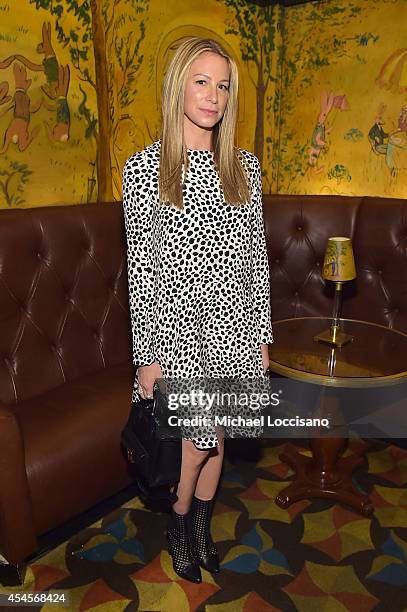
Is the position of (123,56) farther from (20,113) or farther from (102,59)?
(20,113)

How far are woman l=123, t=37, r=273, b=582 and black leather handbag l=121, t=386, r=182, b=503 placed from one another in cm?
4

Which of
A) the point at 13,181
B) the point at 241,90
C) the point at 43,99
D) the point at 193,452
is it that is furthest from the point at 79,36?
the point at 193,452

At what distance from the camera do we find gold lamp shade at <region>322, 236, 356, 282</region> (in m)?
2.19

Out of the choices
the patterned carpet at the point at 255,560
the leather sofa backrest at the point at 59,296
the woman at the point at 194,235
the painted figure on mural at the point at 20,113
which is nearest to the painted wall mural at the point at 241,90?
the painted figure on mural at the point at 20,113

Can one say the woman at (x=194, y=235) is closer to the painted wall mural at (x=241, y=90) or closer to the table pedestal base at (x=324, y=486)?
the table pedestal base at (x=324, y=486)

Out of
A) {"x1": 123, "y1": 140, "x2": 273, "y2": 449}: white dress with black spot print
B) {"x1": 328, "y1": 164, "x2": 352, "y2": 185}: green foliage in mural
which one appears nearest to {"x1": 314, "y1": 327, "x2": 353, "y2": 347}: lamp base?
{"x1": 123, "y1": 140, "x2": 273, "y2": 449}: white dress with black spot print

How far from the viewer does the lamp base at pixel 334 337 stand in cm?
222

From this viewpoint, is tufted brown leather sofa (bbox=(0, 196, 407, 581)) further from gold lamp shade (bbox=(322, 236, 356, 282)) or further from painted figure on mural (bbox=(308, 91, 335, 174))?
gold lamp shade (bbox=(322, 236, 356, 282))

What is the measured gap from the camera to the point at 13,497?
65.7 inches

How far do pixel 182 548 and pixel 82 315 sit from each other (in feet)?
3.52

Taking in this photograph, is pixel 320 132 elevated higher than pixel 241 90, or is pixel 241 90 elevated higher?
pixel 241 90

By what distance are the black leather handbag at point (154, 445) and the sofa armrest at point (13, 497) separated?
13.6 inches

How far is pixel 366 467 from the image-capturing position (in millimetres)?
2512

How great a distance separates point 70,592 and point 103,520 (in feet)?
1.25
